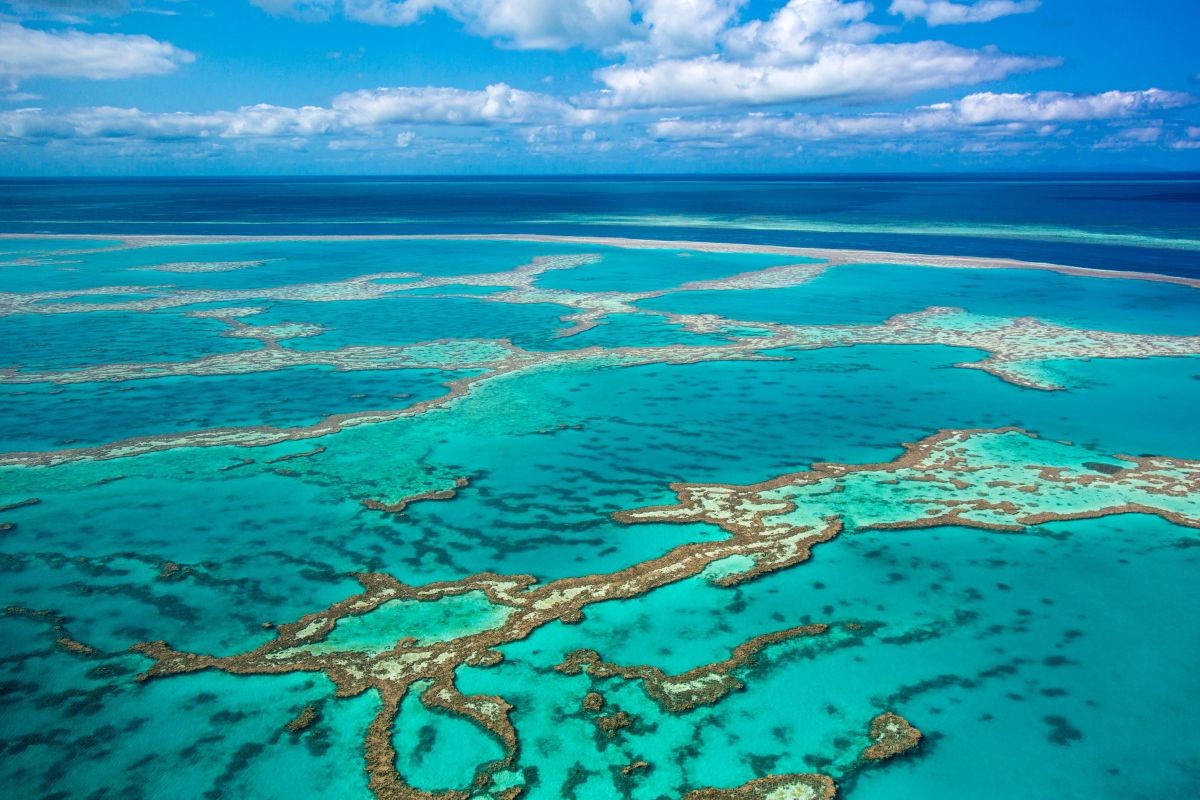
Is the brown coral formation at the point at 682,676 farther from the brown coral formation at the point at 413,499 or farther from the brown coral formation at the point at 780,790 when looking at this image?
the brown coral formation at the point at 413,499

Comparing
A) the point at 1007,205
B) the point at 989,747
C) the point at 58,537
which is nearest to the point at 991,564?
the point at 989,747

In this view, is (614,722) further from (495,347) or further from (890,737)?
(495,347)

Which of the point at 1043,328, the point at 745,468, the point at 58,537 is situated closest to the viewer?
the point at 58,537

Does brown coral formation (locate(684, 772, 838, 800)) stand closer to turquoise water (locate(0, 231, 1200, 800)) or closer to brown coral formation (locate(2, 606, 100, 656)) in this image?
turquoise water (locate(0, 231, 1200, 800))

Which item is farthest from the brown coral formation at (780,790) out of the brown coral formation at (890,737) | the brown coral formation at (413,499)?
the brown coral formation at (413,499)

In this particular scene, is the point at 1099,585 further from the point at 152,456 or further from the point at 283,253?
the point at 283,253

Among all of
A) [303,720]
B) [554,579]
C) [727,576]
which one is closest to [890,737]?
[727,576]

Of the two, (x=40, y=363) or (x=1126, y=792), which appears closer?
(x=1126, y=792)
